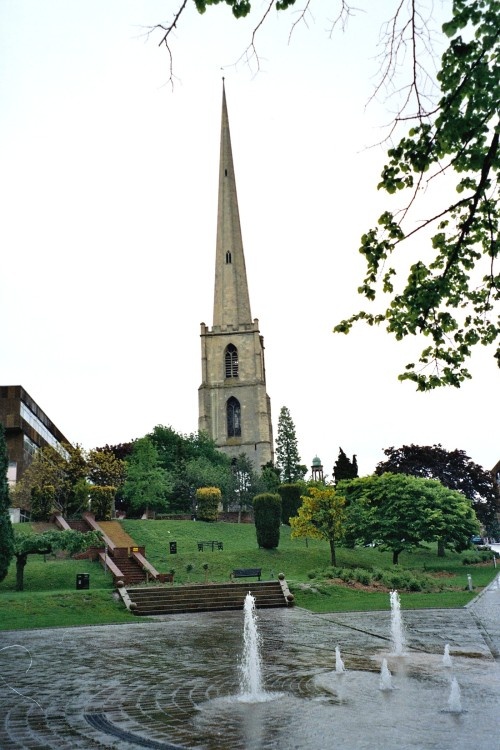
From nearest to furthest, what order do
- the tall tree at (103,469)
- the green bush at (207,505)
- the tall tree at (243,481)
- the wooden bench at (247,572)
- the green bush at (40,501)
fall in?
the wooden bench at (247,572)
the green bush at (40,501)
the green bush at (207,505)
the tall tree at (103,469)
the tall tree at (243,481)

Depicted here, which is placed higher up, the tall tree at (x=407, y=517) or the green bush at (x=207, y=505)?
the green bush at (x=207, y=505)

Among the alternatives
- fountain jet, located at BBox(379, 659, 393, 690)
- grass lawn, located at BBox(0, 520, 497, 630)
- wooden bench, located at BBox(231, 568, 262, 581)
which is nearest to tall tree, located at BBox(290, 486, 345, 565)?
grass lawn, located at BBox(0, 520, 497, 630)

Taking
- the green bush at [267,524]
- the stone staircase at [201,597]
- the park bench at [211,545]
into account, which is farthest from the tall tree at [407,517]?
the stone staircase at [201,597]

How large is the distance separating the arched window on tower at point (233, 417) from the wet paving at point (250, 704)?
71549 millimetres

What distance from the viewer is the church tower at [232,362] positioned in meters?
85.7

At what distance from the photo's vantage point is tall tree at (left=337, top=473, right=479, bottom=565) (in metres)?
37.2

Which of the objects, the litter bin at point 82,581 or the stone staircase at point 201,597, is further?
the litter bin at point 82,581

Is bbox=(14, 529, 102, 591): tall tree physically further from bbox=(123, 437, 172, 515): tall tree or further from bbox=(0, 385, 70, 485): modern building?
bbox=(123, 437, 172, 515): tall tree

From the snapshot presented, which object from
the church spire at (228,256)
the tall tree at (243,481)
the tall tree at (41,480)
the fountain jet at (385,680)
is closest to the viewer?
the fountain jet at (385,680)

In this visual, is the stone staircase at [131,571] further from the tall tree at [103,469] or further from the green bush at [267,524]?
the tall tree at [103,469]

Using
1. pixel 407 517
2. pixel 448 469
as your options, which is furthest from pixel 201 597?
pixel 448 469

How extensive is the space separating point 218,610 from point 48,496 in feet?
74.8

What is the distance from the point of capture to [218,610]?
24312 mm

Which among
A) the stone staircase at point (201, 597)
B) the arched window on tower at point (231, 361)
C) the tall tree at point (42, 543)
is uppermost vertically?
the arched window on tower at point (231, 361)
